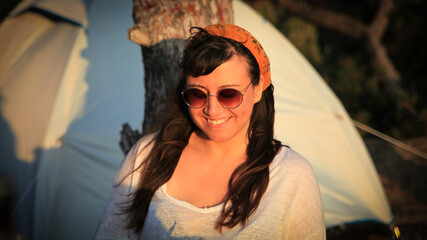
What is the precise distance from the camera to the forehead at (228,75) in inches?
59.8

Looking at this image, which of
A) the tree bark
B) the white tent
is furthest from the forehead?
the tree bark

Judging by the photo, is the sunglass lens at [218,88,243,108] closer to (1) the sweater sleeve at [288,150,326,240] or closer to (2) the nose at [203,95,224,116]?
(2) the nose at [203,95,224,116]

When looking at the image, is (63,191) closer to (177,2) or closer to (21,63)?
(21,63)

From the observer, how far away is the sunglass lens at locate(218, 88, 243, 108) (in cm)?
153

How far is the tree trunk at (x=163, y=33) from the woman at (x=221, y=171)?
73cm

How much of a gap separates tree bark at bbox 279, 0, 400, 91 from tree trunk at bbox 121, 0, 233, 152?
4.64 meters

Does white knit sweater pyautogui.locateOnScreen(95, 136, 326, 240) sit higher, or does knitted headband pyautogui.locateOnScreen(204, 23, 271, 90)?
knitted headband pyautogui.locateOnScreen(204, 23, 271, 90)

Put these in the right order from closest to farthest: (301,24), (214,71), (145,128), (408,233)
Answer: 1. (214,71)
2. (145,128)
3. (408,233)
4. (301,24)

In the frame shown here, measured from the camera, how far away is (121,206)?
5.47 feet

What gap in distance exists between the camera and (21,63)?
328 cm

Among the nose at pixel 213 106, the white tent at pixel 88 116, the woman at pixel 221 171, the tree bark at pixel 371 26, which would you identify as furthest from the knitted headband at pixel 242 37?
the tree bark at pixel 371 26

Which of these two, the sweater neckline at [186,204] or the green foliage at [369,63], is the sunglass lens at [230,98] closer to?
the sweater neckline at [186,204]

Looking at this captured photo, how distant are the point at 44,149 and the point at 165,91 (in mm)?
1174

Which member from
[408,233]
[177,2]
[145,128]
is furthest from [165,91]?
[408,233]
